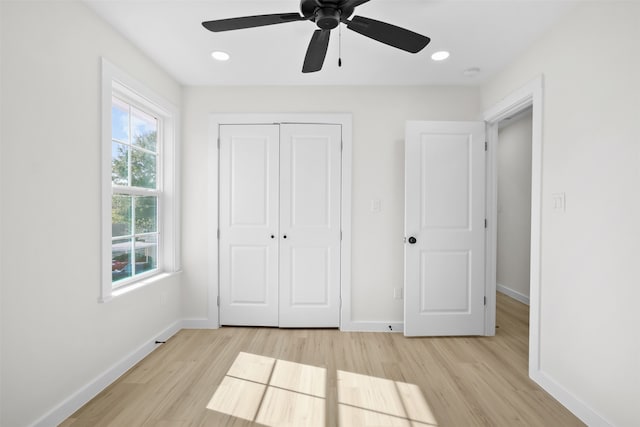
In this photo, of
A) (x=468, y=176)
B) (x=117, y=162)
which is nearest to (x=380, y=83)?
(x=468, y=176)

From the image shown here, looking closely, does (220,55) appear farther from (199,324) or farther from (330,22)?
(199,324)

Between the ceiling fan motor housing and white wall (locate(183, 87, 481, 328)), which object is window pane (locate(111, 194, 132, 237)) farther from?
the ceiling fan motor housing

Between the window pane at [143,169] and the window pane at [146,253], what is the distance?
0.48 metres

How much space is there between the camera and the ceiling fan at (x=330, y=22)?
1.51 meters

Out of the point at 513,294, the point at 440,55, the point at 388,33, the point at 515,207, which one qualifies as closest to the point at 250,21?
the point at 388,33

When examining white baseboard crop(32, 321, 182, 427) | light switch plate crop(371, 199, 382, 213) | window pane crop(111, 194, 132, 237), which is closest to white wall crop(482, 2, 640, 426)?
light switch plate crop(371, 199, 382, 213)

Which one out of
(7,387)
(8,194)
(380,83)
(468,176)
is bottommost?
(7,387)

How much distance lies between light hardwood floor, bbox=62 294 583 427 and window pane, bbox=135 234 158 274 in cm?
72

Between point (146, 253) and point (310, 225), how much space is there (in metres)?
1.53

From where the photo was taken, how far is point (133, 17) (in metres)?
2.08

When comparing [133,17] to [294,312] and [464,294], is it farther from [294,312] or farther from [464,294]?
[464,294]

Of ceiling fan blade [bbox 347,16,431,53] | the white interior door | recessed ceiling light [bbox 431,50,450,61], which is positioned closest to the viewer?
ceiling fan blade [bbox 347,16,431,53]

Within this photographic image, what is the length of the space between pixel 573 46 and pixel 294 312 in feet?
9.90

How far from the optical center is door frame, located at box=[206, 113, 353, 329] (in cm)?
313
